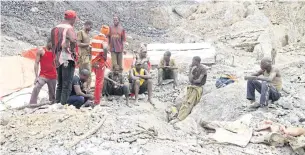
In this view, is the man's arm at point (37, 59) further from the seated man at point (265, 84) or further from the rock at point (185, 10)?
the rock at point (185, 10)

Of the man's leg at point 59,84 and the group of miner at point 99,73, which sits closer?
the group of miner at point 99,73

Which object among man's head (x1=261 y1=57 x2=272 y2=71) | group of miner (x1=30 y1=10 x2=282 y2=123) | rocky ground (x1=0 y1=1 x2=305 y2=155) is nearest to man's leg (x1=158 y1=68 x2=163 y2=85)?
group of miner (x1=30 y1=10 x2=282 y2=123)

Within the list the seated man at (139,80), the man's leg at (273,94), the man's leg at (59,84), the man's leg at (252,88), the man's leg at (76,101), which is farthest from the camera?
the seated man at (139,80)

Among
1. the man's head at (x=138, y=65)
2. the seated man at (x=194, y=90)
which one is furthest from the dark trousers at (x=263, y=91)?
the man's head at (x=138, y=65)

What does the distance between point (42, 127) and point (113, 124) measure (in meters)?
0.90

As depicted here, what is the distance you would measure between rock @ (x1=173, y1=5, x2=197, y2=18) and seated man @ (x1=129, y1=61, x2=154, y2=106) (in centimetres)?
1448

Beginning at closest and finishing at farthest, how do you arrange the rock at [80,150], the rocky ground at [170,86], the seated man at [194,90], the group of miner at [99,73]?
the rock at [80,150], the rocky ground at [170,86], the group of miner at [99,73], the seated man at [194,90]

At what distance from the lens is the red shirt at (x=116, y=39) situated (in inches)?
332

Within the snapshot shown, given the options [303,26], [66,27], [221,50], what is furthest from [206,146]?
[303,26]

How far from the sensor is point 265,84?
22.9 feet

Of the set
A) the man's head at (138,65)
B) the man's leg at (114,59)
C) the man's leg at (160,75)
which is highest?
the man's leg at (114,59)

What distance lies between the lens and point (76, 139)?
5180 millimetres

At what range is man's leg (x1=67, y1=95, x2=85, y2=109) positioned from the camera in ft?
21.6

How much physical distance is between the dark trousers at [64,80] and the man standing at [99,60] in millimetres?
1210
